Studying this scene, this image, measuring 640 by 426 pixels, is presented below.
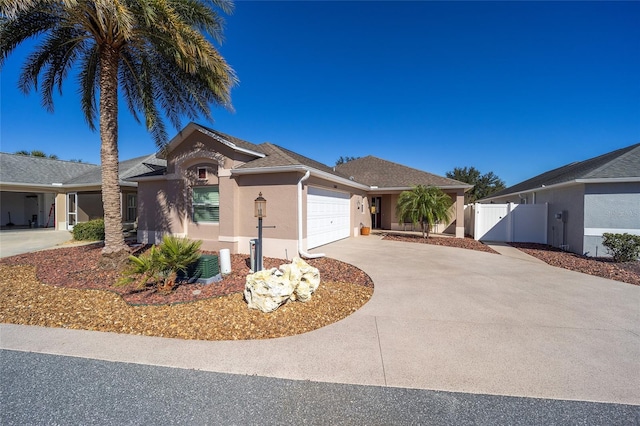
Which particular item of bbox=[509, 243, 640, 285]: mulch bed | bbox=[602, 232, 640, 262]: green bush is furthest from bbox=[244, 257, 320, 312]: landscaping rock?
bbox=[602, 232, 640, 262]: green bush

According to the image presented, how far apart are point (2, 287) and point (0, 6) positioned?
237 inches

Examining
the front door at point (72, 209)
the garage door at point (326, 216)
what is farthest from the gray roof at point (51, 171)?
the garage door at point (326, 216)

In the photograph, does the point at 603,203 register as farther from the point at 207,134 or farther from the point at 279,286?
the point at 207,134

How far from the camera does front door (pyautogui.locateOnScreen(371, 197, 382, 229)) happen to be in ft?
61.4

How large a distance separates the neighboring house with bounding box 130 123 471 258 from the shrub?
10.8ft

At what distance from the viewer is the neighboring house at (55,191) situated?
16.7 metres


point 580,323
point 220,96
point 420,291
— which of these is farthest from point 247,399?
point 220,96

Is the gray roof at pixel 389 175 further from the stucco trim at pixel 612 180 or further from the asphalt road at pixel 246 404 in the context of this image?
the asphalt road at pixel 246 404

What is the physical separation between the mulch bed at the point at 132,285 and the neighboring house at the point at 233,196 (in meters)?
1.10

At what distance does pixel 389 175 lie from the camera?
1816 centimetres

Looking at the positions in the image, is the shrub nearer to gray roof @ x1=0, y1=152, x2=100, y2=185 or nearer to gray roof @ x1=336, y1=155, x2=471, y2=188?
gray roof @ x1=336, y1=155, x2=471, y2=188

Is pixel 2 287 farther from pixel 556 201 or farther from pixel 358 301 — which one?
pixel 556 201

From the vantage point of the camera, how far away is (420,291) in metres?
5.84

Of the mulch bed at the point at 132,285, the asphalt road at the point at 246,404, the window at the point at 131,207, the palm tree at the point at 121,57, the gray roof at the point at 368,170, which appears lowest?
the asphalt road at the point at 246,404
